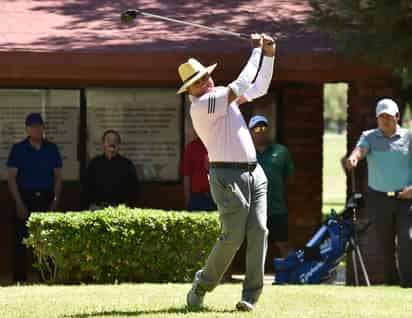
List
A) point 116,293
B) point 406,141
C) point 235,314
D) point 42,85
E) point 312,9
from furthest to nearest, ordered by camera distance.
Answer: point 42,85
point 312,9
point 406,141
point 116,293
point 235,314

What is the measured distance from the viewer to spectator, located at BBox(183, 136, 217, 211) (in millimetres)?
13031

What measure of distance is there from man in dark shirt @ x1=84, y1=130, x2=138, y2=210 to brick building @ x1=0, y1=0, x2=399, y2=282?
2.65ft

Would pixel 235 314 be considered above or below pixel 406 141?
below

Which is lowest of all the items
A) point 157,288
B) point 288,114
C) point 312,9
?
point 157,288

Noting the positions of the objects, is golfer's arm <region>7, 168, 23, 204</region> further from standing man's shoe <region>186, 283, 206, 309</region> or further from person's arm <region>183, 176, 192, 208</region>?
standing man's shoe <region>186, 283, 206, 309</region>

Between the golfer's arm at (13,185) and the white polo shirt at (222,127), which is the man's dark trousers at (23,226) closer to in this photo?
the golfer's arm at (13,185)

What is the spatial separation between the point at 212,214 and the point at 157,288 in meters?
1.62

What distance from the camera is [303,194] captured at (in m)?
15.2

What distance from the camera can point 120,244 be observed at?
1157cm

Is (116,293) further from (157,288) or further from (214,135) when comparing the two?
(214,135)

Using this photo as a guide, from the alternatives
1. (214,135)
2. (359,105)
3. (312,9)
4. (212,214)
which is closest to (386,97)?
(359,105)

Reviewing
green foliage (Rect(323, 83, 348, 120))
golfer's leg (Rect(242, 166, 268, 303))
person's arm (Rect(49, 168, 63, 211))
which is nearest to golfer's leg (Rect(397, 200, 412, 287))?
golfer's leg (Rect(242, 166, 268, 303))

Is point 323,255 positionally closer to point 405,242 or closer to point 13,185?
point 405,242

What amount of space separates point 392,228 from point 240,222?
12.0 ft
